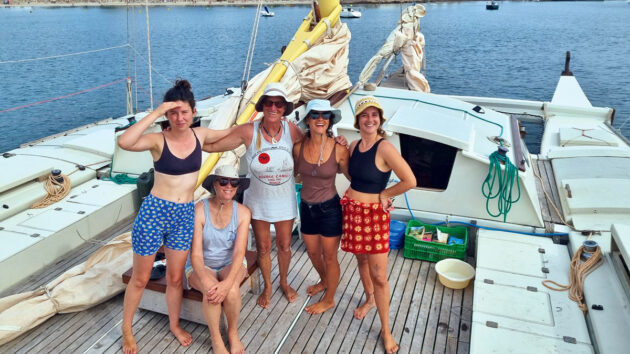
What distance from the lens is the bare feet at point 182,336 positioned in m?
3.97

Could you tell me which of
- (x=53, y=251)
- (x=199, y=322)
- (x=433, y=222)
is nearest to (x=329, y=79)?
(x=433, y=222)

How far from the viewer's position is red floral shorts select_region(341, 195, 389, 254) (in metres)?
3.69

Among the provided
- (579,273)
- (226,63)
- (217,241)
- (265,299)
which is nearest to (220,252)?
(217,241)

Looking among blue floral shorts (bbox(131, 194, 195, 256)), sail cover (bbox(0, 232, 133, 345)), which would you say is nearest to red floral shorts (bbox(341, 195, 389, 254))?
blue floral shorts (bbox(131, 194, 195, 256))

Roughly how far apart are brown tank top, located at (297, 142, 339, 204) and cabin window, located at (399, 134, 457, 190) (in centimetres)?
199

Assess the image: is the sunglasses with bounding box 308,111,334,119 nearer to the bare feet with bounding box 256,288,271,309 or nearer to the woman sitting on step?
the woman sitting on step

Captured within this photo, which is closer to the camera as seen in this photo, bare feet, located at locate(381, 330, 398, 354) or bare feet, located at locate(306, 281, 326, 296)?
bare feet, located at locate(381, 330, 398, 354)

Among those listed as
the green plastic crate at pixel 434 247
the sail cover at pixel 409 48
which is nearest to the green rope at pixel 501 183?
the green plastic crate at pixel 434 247

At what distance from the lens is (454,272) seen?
4953 mm

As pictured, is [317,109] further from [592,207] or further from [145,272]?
[592,207]

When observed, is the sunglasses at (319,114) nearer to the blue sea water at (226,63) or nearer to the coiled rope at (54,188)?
the coiled rope at (54,188)

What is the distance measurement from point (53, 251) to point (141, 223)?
111 inches

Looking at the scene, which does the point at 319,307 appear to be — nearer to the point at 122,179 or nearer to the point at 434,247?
the point at 434,247

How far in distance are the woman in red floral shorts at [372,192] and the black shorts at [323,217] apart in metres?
0.12
